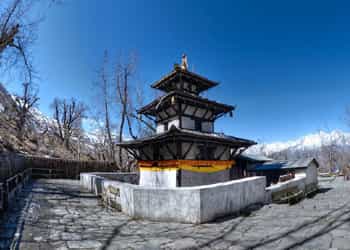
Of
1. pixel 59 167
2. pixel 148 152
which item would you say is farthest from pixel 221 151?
pixel 59 167

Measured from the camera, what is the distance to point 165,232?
15.9ft

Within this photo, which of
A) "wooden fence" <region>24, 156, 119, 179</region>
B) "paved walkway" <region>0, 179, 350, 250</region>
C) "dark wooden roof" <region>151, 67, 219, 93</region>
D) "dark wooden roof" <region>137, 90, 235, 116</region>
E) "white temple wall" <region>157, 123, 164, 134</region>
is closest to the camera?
"paved walkway" <region>0, 179, 350, 250</region>

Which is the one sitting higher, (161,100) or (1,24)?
(1,24)

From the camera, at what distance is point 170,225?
536 centimetres

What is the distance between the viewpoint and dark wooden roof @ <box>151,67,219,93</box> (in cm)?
1379

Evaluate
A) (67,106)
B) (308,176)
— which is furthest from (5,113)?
(308,176)

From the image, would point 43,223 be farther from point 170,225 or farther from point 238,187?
point 238,187

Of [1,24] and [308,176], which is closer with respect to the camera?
[1,24]

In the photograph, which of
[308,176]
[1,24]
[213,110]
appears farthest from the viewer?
[308,176]

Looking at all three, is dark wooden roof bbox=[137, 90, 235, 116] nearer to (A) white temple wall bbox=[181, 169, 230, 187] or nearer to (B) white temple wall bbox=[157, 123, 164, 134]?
(B) white temple wall bbox=[157, 123, 164, 134]

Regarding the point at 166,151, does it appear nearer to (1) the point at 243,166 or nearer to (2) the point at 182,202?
(2) the point at 182,202

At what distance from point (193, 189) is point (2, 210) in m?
5.14

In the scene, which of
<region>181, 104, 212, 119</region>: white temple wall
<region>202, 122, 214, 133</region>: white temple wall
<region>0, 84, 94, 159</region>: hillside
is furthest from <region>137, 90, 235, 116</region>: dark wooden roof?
<region>0, 84, 94, 159</region>: hillside

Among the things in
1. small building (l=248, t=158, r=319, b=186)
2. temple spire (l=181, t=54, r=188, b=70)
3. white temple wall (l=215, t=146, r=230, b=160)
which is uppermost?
temple spire (l=181, t=54, r=188, b=70)
